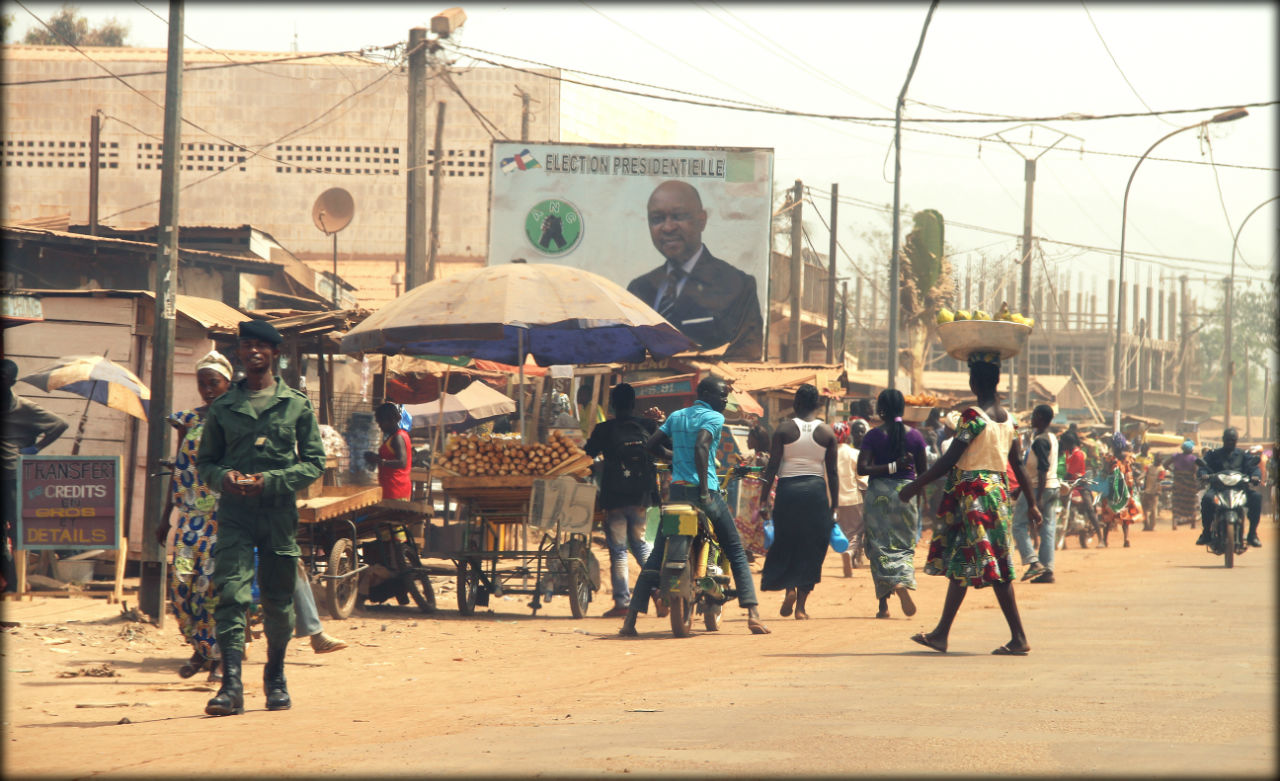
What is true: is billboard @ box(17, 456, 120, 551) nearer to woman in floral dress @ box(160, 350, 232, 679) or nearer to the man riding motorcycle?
woman in floral dress @ box(160, 350, 232, 679)

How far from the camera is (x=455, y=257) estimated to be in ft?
131

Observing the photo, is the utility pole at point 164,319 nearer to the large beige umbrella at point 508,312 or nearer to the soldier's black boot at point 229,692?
the large beige umbrella at point 508,312

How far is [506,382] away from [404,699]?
726 inches

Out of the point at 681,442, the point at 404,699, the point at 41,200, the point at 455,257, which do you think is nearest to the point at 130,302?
the point at 681,442

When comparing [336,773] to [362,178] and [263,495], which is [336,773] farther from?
[362,178]

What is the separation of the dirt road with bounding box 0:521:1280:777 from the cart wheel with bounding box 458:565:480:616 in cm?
21

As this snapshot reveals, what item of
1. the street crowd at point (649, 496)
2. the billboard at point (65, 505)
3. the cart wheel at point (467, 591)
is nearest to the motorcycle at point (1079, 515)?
the street crowd at point (649, 496)

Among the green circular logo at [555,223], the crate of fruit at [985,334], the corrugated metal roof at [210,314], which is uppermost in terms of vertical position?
the green circular logo at [555,223]

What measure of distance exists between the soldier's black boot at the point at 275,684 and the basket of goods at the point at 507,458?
4827 mm

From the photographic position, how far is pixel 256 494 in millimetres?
6879

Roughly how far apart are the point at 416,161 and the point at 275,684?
49.1ft

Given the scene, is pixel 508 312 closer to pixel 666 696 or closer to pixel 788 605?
pixel 788 605

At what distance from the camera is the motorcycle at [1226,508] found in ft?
61.2

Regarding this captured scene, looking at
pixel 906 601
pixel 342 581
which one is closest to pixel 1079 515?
pixel 906 601
